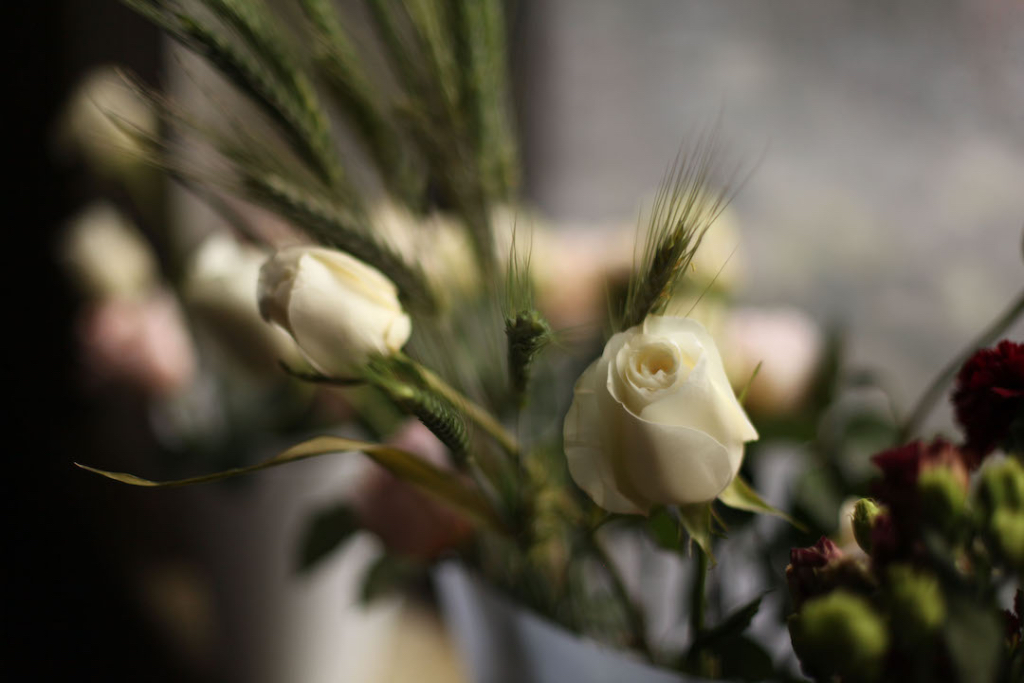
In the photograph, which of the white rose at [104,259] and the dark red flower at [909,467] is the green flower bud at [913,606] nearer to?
the dark red flower at [909,467]

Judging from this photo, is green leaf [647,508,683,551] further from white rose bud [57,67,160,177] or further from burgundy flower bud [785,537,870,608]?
white rose bud [57,67,160,177]

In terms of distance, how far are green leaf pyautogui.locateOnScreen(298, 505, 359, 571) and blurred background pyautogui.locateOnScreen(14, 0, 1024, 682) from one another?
0.06m

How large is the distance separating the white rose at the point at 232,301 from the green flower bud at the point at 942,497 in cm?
22

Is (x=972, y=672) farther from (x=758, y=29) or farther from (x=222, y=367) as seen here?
(x=758, y=29)

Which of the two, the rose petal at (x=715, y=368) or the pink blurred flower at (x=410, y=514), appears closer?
the rose petal at (x=715, y=368)

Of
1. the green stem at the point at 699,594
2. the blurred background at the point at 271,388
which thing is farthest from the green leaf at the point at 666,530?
the blurred background at the point at 271,388

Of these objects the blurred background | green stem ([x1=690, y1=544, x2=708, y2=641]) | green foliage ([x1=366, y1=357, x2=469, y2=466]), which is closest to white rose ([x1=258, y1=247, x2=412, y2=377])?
green foliage ([x1=366, y1=357, x2=469, y2=466])

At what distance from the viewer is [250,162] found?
24 centimetres

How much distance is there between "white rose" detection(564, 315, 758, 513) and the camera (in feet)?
0.54

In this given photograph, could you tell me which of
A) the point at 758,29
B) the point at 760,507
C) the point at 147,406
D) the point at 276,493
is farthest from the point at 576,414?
the point at 758,29

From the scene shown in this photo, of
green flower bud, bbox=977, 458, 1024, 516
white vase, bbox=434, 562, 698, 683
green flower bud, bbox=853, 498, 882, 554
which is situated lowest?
white vase, bbox=434, 562, 698, 683

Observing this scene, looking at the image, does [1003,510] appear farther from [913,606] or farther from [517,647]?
[517,647]

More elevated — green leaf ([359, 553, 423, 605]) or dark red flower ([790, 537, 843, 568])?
dark red flower ([790, 537, 843, 568])

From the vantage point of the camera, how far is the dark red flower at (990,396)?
171 mm
